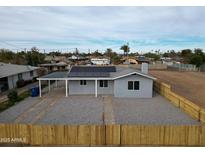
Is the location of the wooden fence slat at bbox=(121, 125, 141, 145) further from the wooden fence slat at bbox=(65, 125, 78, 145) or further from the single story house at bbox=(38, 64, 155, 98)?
the single story house at bbox=(38, 64, 155, 98)

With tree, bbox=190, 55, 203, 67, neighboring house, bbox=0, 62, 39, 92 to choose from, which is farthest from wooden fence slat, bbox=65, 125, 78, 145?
tree, bbox=190, 55, 203, 67

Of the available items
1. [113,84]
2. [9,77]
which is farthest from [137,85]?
[9,77]

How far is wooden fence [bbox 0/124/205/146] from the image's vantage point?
9.46 meters

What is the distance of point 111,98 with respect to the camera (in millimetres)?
20547

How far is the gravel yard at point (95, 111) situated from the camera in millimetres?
13750

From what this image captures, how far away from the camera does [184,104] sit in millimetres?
15727

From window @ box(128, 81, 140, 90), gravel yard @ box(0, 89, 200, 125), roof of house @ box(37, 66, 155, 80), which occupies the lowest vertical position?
gravel yard @ box(0, 89, 200, 125)

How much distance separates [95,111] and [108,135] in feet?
20.8

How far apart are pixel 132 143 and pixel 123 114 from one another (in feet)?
17.9

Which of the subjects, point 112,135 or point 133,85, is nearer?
point 112,135

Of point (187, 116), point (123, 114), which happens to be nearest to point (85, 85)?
point (123, 114)

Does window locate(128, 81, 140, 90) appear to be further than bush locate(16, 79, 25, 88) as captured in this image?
No

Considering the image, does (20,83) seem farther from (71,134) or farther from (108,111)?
(71,134)

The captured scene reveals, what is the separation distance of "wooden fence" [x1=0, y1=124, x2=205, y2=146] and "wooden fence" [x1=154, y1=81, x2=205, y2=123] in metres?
3.97
